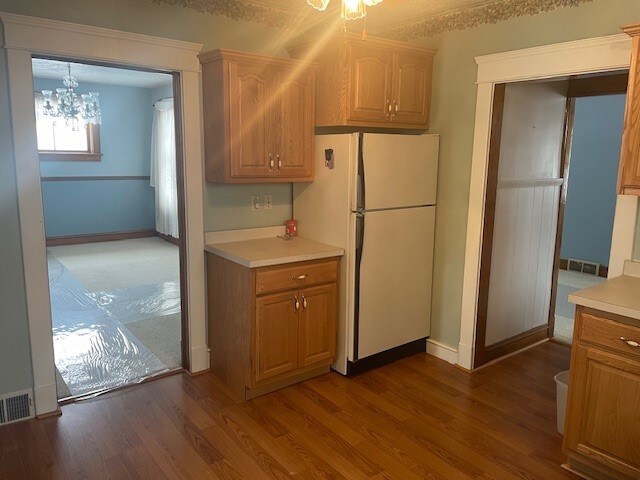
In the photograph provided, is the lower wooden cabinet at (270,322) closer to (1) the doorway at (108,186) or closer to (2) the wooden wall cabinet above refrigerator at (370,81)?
(2) the wooden wall cabinet above refrigerator at (370,81)

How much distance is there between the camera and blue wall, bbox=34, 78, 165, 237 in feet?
24.5

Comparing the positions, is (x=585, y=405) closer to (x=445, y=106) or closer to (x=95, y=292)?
(x=445, y=106)

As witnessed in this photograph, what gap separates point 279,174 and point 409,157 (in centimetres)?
87

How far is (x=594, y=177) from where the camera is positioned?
593 centimetres

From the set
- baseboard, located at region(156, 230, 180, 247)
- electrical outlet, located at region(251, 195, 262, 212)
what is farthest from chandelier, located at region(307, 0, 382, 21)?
baseboard, located at region(156, 230, 180, 247)

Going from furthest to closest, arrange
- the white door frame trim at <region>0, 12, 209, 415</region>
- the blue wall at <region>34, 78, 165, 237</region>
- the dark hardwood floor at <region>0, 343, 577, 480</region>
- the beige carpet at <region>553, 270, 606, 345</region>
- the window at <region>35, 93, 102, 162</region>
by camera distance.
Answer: the blue wall at <region>34, 78, 165, 237</region> → the window at <region>35, 93, 102, 162</region> → the beige carpet at <region>553, 270, 606, 345</region> → the white door frame trim at <region>0, 12, 209, 415</region> → the dark hardwood floor at <region>0, 343, 577, 480</region>

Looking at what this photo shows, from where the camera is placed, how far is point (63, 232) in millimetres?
7562

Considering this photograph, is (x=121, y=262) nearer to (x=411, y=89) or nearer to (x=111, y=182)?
(x=111, y=182)

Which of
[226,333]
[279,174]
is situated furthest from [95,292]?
[279,174]

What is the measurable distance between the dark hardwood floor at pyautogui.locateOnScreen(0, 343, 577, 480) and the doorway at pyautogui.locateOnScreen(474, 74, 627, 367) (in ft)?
1.67

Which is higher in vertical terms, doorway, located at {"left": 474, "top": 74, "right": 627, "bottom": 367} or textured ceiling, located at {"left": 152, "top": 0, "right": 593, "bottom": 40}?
textured ceiling, located at {"left": 152, "top": 0, "right": 593, "bottom": 40}

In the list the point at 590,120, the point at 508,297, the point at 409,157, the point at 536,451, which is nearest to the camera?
the point at 536,451

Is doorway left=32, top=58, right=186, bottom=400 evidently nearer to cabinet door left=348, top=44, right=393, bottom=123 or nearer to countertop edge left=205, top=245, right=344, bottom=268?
countertop edge left=205, top=245, right=344, bottom=268

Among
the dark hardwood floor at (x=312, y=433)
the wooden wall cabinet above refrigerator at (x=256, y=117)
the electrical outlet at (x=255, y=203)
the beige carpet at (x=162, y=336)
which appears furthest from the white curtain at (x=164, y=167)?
the dark hardwood floor at (x=312, y=433)
